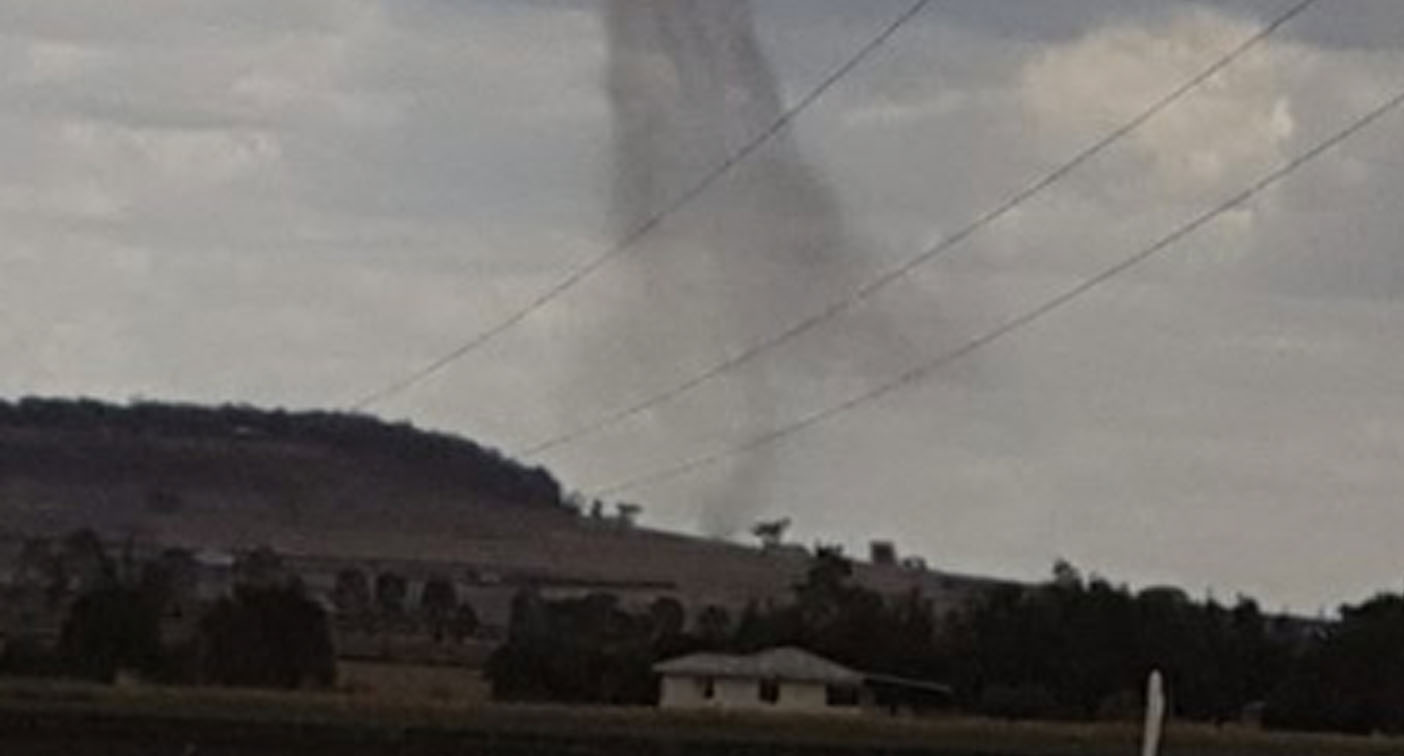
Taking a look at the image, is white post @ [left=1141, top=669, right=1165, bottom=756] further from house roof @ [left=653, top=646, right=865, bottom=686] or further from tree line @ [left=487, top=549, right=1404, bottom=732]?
house roof @ [left=653, top=646, right=865, bottom=686]

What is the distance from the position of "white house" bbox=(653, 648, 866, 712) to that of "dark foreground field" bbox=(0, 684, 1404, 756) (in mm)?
14816

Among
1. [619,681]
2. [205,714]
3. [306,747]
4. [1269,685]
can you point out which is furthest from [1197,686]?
[306,747]

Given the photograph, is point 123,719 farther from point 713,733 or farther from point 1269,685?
point 1269,685

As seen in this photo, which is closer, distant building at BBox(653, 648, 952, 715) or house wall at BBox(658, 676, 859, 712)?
house wall at BBox(658, 676, 859, 712)

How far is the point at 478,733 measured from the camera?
11556cm

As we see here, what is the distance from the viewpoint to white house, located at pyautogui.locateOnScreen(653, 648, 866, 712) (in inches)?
6437

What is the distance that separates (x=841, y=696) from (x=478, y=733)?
52.2 metres

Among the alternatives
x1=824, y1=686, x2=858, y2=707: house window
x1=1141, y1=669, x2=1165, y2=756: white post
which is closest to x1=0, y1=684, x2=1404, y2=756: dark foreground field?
x1=824, y1=686, x2=858, y2=707: house window

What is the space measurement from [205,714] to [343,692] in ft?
135

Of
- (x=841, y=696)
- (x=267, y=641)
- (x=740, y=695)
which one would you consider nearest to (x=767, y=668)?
(x=740, y=695)

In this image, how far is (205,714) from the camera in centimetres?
12069

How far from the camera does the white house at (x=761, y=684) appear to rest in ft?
536

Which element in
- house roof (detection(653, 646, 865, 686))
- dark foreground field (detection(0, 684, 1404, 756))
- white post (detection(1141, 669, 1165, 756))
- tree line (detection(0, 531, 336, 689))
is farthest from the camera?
tree line (detection(0, 531, 336, 689))

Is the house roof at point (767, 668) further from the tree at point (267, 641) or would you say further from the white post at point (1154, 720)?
the white post at point (1154, 720)
